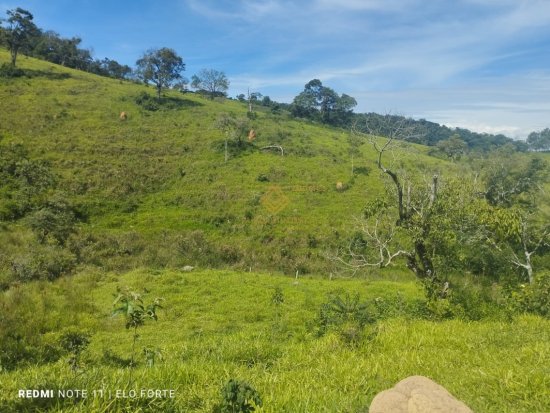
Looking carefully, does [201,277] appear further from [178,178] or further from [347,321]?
[178,178]

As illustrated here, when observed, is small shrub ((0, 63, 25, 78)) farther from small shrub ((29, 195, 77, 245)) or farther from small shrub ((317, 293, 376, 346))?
small shrub ((317, 293, 376, 346))

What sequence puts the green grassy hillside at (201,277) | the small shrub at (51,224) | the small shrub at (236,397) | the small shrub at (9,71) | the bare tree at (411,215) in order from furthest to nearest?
the small shrub at (9,71)
the small shrub at (51,224)
the bare tree at (411,215)
the green grassy hillside at (201,277)
the small shrub at (236,397)

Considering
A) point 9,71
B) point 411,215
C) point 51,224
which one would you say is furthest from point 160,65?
point 411,215

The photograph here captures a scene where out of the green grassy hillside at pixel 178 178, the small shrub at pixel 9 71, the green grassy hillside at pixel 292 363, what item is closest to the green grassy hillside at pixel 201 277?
the green grassy hillside at pixel 292 363

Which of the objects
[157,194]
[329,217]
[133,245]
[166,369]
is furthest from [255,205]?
[166,369]

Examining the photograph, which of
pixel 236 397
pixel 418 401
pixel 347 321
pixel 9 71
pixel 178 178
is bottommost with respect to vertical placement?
pixel 347 321

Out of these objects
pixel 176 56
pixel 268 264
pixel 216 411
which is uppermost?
pixel 176 56

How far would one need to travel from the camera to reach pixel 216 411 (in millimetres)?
5535

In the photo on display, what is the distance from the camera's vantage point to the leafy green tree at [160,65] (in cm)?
7038

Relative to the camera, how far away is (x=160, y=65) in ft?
232

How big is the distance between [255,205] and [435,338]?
1286 inches

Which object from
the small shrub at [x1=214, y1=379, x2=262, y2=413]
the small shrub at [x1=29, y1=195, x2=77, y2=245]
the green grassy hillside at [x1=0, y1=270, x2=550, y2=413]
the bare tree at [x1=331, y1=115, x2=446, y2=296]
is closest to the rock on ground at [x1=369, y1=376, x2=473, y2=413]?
the green grassy hillside at [x1=0, y1=270, x2=550, y2=413]

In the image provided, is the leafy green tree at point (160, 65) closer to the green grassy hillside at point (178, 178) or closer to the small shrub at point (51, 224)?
the green grassy hillside at point (178, 178)

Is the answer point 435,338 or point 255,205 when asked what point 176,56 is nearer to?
point 255,205
